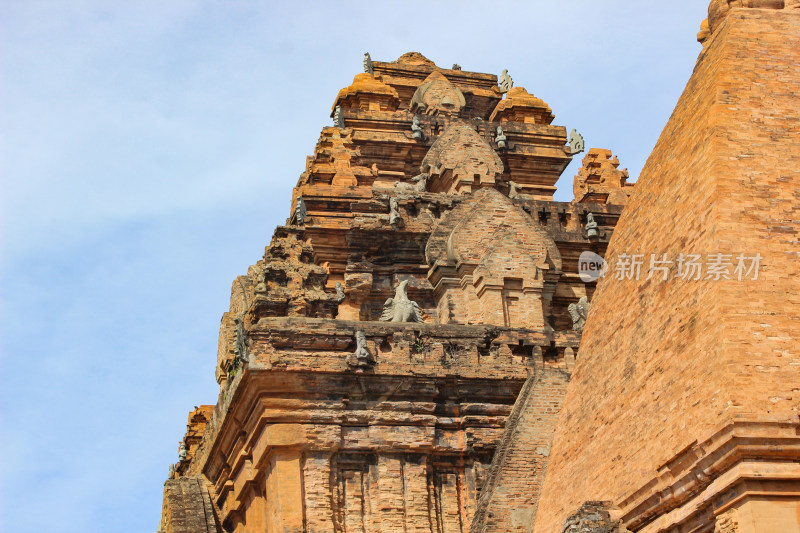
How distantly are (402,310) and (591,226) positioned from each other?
579 cm

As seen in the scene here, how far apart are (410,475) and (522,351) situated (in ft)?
9.84

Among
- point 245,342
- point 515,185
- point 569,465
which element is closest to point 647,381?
point 569,465

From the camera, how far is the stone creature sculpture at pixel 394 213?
2309 centimetres

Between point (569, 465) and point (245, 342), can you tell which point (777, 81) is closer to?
point (569, 465)

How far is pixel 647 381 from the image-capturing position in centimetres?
1140

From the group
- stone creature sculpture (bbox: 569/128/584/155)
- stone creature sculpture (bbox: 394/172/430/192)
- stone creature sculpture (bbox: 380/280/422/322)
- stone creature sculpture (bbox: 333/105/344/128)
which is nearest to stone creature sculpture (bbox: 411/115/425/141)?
stone creature sculpture (bbox: 394/172/430/192)

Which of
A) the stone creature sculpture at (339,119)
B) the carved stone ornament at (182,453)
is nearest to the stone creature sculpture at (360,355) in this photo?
the carved stone ornament at (182,453)

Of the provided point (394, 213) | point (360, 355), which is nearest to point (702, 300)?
point (360, 355)

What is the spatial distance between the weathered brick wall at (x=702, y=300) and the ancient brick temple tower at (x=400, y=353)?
3299 millimetres

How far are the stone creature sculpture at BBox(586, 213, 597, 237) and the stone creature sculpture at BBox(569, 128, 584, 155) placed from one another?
6.98 meters

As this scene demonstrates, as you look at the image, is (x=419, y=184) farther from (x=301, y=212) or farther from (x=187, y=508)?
(x=187, y=508)

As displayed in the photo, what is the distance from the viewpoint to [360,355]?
16.7m

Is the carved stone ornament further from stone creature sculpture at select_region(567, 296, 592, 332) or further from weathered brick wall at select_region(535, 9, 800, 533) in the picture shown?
weathered brick wall at select_region(535, 9, 800, 533)

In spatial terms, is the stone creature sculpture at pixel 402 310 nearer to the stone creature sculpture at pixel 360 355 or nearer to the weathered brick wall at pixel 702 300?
the stone creature sculpture at pixel 360 355
